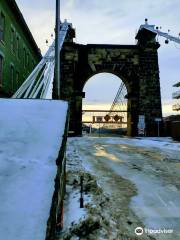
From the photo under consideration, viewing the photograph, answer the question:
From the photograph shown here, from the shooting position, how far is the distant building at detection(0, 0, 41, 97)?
921 inches

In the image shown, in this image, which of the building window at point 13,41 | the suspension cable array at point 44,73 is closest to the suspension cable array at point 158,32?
the suspension cable array at point 44,73

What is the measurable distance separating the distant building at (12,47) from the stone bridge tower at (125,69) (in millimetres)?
4649

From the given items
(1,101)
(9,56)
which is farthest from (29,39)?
(1,101)

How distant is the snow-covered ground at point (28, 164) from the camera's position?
3.86 m

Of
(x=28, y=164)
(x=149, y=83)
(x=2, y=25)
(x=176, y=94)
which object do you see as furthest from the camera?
(x=176, y=94)

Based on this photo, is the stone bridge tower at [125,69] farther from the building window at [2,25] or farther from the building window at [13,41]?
the building window at [2,25]

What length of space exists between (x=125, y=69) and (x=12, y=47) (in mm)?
14237

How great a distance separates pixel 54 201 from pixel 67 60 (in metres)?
33.6

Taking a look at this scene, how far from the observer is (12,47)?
26.2 meters
